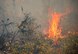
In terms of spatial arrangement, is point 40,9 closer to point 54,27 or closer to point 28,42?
point 54,27

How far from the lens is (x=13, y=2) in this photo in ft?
45.6

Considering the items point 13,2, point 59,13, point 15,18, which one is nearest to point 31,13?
point 15,18

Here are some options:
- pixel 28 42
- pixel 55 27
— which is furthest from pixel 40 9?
pixel 28 42

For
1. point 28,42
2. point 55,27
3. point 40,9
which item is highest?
point 40,9

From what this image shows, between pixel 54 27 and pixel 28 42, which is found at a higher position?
pixel 54 27

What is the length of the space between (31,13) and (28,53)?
3134 mm

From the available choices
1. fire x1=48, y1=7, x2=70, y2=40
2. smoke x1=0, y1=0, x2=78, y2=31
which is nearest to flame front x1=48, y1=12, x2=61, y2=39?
fire x1=48, y1=7, x2=70, y2=40

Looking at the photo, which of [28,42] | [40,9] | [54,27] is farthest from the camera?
[40,9]

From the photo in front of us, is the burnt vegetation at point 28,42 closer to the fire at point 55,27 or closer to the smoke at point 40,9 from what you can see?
the fire at point 55,27

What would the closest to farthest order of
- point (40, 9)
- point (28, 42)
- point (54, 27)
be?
1. point (28, 42)
2. point (54, 27)
3. point (40, 9)

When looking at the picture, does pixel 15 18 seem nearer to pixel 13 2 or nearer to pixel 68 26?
pixel 13 2

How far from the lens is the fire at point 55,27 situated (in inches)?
476

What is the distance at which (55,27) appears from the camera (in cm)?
1292

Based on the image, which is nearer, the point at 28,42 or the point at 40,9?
the point at 28,42
